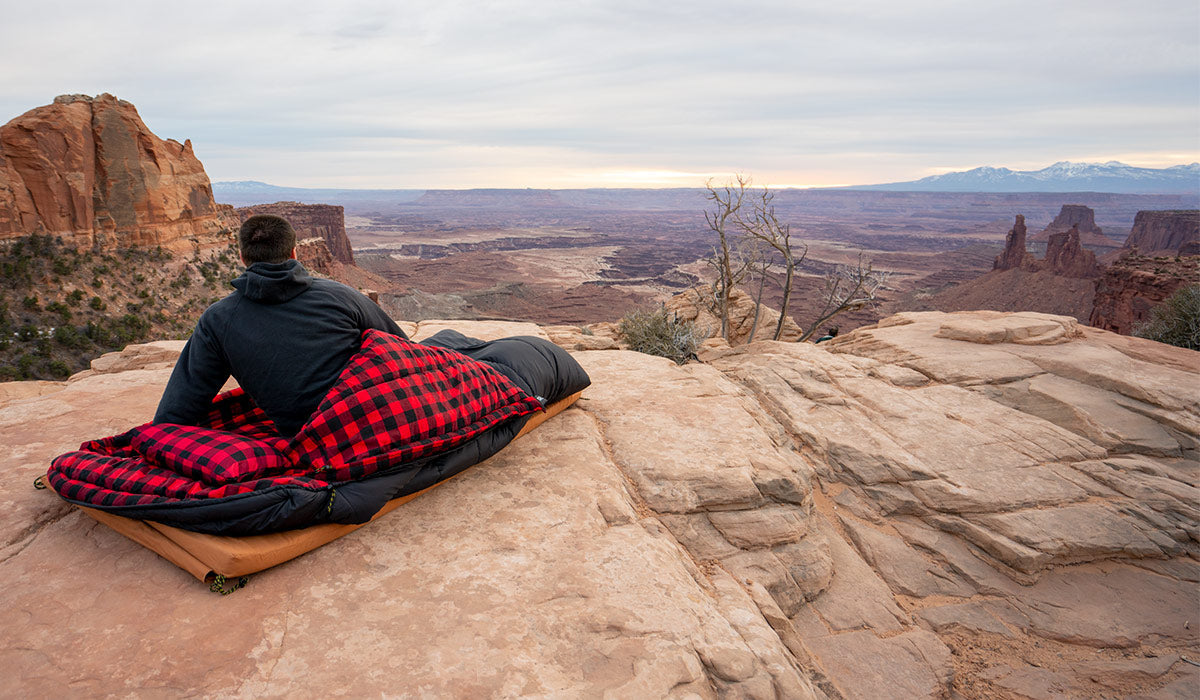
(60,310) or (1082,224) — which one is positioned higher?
(1082,224)

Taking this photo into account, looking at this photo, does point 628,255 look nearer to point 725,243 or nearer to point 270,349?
point 725,243

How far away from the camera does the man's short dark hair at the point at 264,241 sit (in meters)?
2.73

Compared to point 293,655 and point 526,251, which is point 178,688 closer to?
point 293,655

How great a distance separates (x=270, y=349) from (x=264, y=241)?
54 centimetres

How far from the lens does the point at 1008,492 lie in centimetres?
444

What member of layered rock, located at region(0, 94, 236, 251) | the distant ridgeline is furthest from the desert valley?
layered rock, located at region(0, 94, 236, 251)

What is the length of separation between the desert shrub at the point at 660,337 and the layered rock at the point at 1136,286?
72.1 ft

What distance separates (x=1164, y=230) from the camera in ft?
212

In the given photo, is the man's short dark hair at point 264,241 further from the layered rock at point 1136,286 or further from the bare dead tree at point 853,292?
the layered rock at point 1136,286

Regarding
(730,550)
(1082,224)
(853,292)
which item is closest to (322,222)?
(853,292)

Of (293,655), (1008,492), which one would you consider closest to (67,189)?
(293,655)

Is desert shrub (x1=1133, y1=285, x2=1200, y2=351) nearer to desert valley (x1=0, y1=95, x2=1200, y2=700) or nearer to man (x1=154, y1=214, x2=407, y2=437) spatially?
desert valley (x1=0, y1=95, x2=1200, y2=700)

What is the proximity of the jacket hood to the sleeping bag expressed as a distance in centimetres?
45

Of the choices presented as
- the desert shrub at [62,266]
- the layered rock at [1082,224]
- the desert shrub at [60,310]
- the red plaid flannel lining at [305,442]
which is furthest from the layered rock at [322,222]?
the layered rock at [1082,224]
